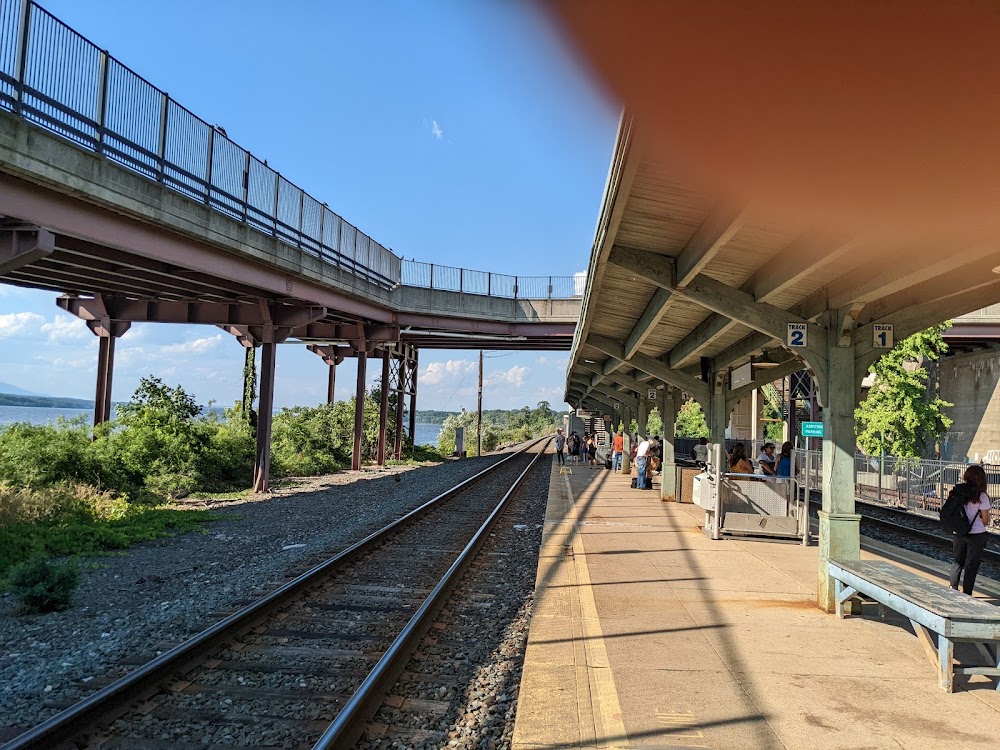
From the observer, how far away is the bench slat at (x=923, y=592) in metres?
4.96

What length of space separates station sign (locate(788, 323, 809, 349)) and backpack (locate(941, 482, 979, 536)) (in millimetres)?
2105

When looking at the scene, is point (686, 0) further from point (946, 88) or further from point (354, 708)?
point (354, 708)

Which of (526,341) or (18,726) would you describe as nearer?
(18,726)

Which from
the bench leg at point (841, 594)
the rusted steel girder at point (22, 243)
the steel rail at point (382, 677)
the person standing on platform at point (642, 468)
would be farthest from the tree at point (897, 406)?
the rusted steel girder at point (22, 243)

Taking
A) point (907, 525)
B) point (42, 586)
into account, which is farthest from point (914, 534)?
point (42, 586)

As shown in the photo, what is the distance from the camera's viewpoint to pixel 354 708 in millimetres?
4500

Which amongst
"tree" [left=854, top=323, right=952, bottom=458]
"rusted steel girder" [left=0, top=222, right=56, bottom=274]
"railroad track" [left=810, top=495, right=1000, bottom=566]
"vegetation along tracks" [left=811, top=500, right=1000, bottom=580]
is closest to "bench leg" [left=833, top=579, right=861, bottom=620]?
"vegetation along tracks" [left=811, top=500, right=1000, bottom=580]

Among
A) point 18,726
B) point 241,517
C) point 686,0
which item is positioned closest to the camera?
point 686,0

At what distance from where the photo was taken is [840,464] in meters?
7.49

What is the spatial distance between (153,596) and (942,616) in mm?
7725

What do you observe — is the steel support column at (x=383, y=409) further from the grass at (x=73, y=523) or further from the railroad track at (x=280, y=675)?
the railroad track at (x=280, y=675)

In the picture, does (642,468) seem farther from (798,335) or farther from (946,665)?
(946,665)

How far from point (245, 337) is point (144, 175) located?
15487mm

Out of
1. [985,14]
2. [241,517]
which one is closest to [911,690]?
[985,14]
